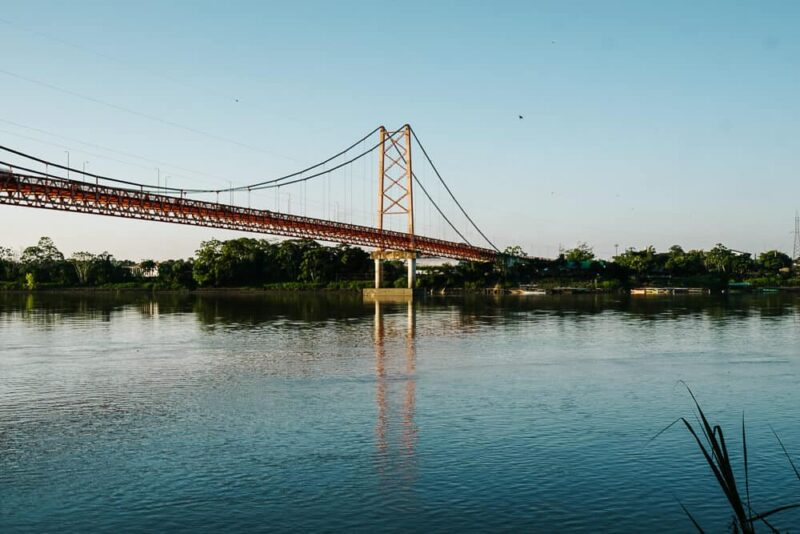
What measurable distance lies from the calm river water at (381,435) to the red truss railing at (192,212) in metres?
16.2

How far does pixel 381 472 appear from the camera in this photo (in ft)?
44.0

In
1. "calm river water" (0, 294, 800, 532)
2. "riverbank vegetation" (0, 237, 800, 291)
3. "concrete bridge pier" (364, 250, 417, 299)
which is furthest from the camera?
"riverbank vegetation" (0, 237, 800, 291)

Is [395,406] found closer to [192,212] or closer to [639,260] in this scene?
[192,212]

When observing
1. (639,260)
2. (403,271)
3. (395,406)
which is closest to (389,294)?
(403,271)

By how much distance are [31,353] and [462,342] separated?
1814 cm

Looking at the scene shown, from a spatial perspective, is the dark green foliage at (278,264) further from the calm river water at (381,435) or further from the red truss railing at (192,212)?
the calm river water at (381,435)

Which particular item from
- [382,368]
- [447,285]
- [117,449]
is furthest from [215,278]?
Answer: [117,449]

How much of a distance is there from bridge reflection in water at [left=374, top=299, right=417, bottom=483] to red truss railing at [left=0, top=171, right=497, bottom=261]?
23.5m

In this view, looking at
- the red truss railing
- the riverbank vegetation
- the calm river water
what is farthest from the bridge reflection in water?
the riverbank vegetation

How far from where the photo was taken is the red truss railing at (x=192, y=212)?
46625 mm

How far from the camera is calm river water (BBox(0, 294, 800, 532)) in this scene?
37.5 ft

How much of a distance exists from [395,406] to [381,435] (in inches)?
125

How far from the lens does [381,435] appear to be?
16.2 m

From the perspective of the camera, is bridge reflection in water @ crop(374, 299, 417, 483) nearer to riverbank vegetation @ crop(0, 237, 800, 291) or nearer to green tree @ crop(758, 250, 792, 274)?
riverbank vegetation @ crop(0, 237, 800, 291)
